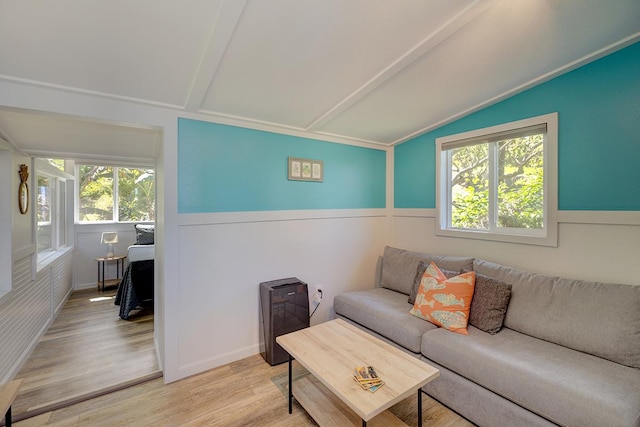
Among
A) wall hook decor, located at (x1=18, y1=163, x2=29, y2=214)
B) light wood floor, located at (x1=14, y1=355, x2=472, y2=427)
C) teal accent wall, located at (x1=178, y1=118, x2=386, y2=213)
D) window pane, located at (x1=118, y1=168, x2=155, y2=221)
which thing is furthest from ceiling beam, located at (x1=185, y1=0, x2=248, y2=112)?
window pane, located at (x1=118, y1=168, x2=155, y2=221)

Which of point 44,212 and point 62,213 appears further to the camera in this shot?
point 62,213

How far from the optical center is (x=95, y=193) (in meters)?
4.74

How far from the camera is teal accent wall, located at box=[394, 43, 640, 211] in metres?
1.73

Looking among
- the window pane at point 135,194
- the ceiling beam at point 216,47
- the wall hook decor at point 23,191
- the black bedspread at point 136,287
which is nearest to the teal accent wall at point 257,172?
the ceiling beam at point 216,47

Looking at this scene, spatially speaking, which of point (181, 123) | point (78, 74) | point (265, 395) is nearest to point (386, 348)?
point (265, 395)

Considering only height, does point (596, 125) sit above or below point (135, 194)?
above

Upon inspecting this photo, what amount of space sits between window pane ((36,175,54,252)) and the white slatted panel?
19.5 inches

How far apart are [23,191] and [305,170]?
2.67 metres

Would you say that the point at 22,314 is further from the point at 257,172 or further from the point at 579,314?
the point at 579,314

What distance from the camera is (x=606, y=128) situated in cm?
183

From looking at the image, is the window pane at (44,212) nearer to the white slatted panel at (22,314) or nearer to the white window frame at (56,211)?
the white window frame at (56,211)

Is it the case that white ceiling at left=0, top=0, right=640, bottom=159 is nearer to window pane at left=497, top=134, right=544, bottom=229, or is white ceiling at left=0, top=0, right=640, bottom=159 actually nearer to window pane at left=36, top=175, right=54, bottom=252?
window pane at left=497, top=134, right=544, bottom=229

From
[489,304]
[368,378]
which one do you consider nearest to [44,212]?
[368,378]

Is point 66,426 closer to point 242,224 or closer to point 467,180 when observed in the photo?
point 242,224
